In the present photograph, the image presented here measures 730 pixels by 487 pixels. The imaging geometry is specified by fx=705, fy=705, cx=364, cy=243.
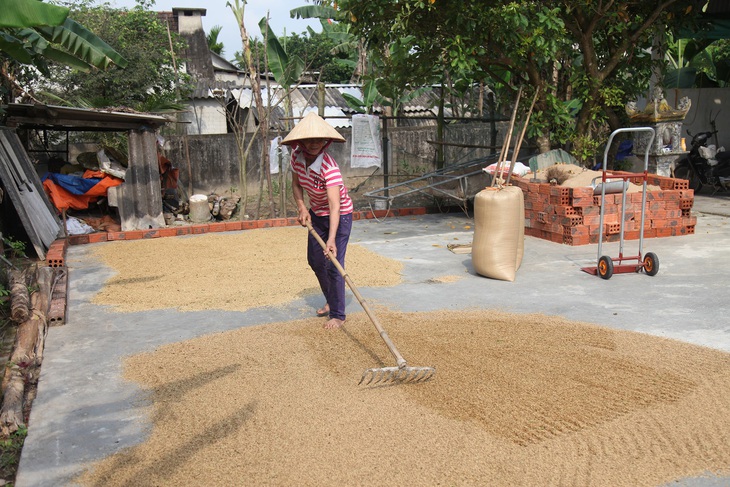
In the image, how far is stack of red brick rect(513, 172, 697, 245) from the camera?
8070 millimetres

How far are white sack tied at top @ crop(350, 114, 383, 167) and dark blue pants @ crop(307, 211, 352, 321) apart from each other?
6537mm

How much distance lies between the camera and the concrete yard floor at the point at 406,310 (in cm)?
350

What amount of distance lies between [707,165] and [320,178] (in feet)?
29.7

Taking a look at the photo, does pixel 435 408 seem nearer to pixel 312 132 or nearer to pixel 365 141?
pixel 312 132

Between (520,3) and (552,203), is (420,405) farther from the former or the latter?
(520,3)

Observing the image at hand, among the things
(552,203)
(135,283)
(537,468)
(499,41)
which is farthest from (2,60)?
(537,468)

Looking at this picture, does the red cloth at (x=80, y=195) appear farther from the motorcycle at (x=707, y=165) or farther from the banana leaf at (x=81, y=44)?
the motorcycle at (x=707, y=165)

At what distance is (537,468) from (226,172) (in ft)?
37.8

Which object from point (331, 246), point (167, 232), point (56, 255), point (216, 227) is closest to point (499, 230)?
point (331, 246)

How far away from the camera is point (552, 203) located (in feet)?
27.3

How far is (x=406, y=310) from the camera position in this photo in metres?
5.65

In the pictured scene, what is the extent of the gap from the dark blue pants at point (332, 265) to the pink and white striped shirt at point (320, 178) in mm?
80

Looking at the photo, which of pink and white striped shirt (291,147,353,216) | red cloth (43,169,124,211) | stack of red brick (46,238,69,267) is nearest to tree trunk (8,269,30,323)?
stack of red brick (46,238,69,267)

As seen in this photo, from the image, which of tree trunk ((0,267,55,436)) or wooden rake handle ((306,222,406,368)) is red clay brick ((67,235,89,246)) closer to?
tree trunk ((0,267,55,436))
